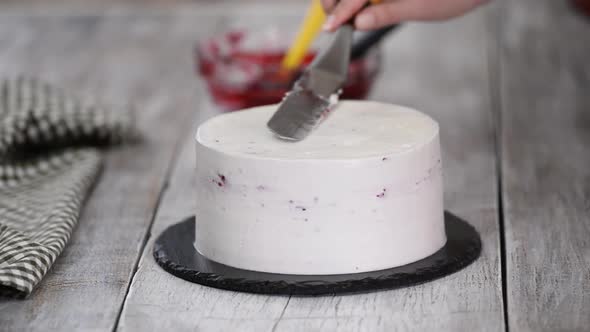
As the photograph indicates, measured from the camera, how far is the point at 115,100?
2.05m

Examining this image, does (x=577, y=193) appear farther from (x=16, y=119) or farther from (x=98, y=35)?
(x=98, y=35)

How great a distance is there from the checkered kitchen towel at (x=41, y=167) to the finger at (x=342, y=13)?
0.43 meters

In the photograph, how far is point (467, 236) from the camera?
1271 millimetres

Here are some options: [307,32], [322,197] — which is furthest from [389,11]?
[322,197]

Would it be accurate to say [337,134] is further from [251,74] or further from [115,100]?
[115,100]

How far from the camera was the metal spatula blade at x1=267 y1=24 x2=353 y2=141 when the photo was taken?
3.89ft

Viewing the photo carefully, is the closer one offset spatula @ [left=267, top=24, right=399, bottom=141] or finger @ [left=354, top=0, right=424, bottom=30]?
offset spatula @ [left=267, top=24, right=399, bottom=141]

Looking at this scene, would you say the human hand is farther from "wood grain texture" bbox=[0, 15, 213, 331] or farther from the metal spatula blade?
"wood grain texture" bbox=[0, 15, 213, 331]

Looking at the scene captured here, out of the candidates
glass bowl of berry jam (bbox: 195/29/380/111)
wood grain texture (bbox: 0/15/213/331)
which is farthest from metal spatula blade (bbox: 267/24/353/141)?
glass bowl of berry jam (bbox: 195/29/380/111)

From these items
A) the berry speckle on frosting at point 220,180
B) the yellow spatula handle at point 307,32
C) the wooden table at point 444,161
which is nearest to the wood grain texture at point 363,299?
the wooden table at point 444,161

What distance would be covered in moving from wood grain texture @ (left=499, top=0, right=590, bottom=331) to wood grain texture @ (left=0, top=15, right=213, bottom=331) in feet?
1.52

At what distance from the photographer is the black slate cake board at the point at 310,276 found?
1.11 metres

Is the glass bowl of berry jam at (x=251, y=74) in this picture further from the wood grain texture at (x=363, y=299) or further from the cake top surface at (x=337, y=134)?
the cake top surface at (x=337, y=134)

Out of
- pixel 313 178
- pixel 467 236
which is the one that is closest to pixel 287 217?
pixel 313 178
